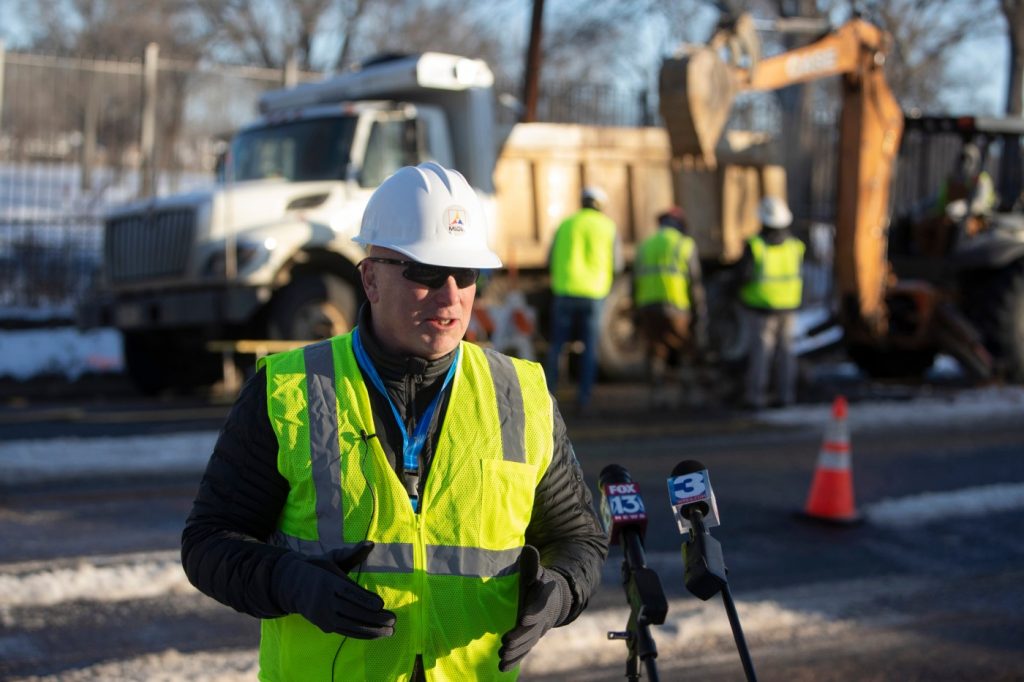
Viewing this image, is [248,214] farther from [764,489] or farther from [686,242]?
[764,489]

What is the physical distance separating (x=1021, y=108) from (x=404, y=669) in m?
26.6

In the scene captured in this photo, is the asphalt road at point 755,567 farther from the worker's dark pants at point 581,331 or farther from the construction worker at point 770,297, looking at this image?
the construction worker at point 770,297

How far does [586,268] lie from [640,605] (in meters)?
9.20

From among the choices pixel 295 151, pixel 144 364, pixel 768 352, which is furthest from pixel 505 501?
pixel 144 364

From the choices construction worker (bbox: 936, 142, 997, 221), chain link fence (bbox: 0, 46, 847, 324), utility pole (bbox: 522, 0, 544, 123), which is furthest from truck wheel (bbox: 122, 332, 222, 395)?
construction worker (bbox: 936, 142, 997, 221)

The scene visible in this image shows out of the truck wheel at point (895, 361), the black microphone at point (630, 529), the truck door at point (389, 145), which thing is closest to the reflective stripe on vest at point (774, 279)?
the truck door at point (389, 145)

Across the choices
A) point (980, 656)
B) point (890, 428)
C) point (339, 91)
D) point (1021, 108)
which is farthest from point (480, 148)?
point (1021, 108)

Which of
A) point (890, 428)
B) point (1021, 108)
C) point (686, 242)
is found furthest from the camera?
point (1021, 108)

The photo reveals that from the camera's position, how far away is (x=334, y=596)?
2.31m

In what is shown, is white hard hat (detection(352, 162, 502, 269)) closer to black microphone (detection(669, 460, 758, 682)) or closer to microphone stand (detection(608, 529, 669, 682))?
black microphone (detection(669, 460, 758, 682))

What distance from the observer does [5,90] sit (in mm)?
17953

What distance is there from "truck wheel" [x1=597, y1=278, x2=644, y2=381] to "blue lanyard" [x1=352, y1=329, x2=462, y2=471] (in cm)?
1151

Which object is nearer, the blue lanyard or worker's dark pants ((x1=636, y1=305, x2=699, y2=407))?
the blue lanyard

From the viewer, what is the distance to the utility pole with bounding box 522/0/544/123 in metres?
19.0
